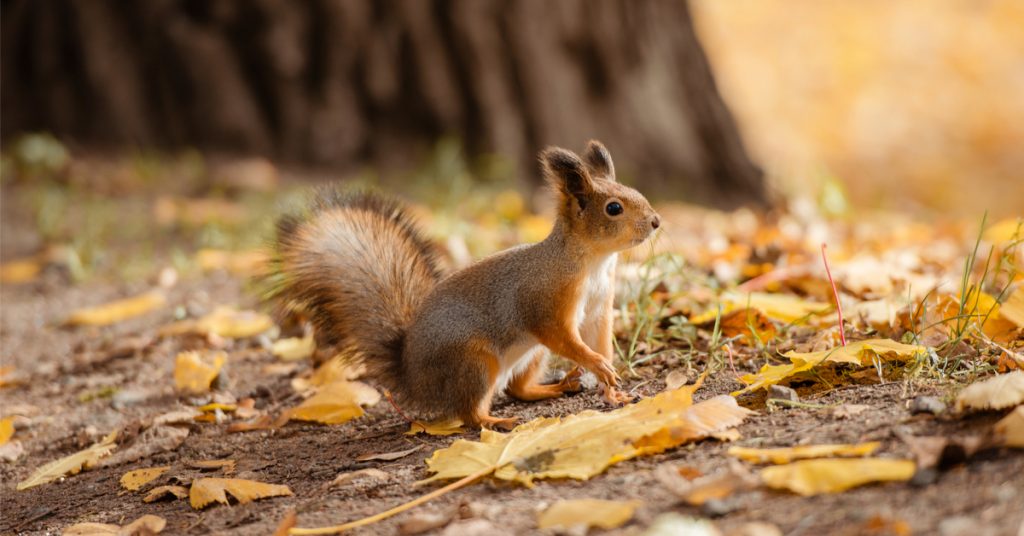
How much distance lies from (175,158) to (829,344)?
408cm

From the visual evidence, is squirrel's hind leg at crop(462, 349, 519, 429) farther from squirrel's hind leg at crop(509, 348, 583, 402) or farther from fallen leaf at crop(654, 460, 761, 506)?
fallen leaf at crop(654, 460, 761, 506)

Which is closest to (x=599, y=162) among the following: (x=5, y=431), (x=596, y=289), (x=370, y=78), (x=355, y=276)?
(x=596, y=289)

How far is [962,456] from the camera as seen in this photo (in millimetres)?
1563

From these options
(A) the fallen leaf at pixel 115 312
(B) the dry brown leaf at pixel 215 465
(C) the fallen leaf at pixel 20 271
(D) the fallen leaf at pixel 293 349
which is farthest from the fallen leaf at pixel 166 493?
(C) the fallen leaf at pixel 20 271

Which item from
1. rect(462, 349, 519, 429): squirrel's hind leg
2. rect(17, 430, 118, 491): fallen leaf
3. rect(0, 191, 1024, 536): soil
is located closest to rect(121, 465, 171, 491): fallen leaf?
rect(0, 191, 1024, 536): soil

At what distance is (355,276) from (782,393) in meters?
1.01

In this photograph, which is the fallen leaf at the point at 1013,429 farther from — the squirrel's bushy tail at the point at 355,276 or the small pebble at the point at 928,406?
the squirrel's bushy tail at the point at 355,276

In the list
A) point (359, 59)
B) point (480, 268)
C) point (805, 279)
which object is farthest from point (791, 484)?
point (359, 59)

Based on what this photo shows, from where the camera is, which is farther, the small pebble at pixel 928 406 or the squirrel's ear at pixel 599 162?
the squirrel's ear at pixel 599 162

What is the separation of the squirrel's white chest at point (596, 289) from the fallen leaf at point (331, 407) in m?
0.56

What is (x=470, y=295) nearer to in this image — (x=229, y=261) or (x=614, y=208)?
(x=614, y=208)

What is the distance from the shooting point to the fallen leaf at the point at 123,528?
1956mm

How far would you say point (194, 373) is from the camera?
289 cm

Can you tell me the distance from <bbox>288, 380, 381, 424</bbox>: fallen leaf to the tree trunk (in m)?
2.96
